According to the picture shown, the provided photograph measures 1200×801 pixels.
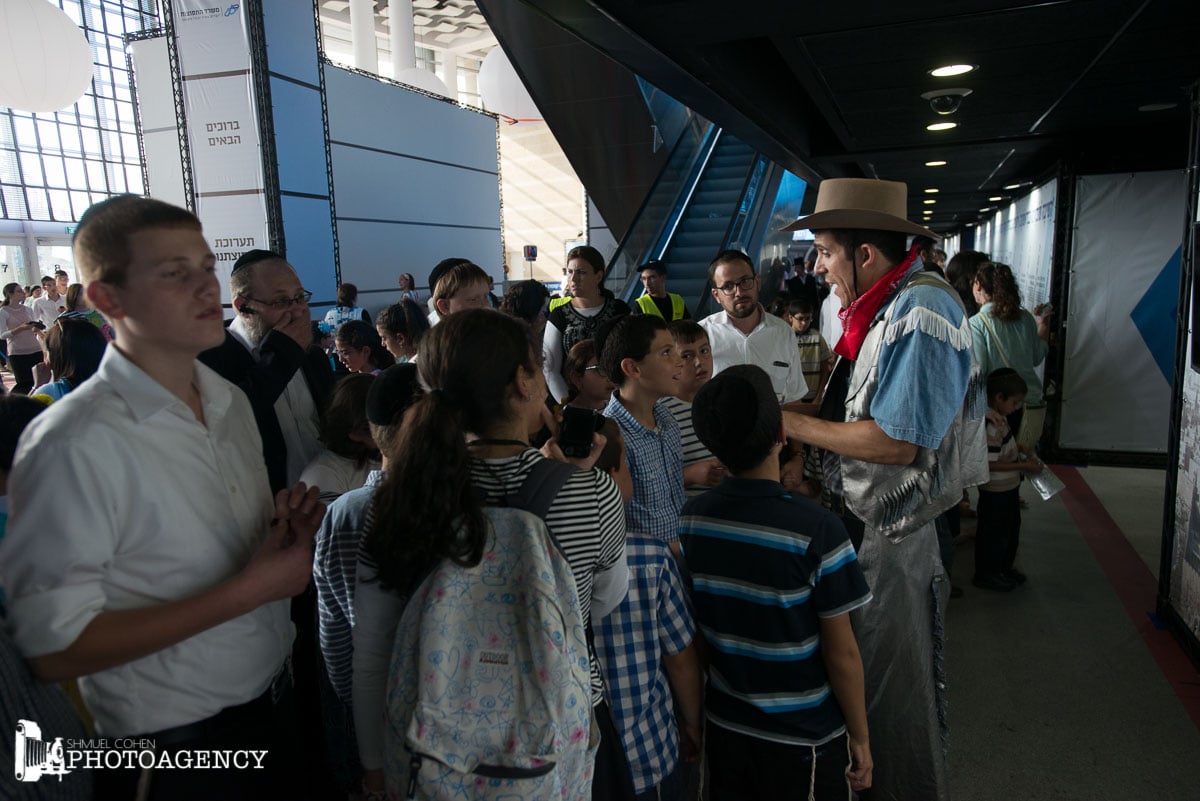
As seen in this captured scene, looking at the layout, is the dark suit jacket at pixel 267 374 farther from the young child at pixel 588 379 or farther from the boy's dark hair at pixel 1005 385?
the boy's dark hair at pixel 1005 385

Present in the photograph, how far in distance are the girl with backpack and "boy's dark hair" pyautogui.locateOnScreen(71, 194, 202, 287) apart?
1.65ft

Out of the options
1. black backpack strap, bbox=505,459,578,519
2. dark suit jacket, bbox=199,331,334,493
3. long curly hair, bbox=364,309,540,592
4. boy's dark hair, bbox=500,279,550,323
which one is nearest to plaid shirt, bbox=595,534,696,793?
black backpack strap, bbox=505,459,578,519

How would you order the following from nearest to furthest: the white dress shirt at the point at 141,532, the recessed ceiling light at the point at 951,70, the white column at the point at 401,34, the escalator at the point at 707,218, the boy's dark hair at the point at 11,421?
the white dress shirt at the point at 141,532, the boy's dark hair at the point at 11,421, the recessed ceiling light at the point at 951,70, the escalator at the point at 707,218, the white column at the point at 401,34

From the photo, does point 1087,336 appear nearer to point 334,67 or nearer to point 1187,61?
point 1187,61

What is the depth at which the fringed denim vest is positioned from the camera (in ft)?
6.49

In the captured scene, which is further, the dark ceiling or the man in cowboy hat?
the dark ceiling

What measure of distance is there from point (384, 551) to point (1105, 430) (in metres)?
6.77

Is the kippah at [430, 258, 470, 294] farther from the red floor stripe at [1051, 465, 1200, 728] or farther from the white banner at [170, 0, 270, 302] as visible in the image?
the white banner at [170, 0, 270, 302]

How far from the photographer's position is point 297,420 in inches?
89.7

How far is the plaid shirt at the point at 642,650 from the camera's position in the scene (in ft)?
5.26

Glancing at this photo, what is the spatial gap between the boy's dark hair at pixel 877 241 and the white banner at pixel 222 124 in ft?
21.6

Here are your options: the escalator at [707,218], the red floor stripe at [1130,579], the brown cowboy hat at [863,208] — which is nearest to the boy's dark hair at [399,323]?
the brown cowboy hat at [863,208]

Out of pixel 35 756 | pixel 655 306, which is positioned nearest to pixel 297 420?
pixel 35 756

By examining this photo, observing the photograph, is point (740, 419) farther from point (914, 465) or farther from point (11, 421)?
point (11, 421)
